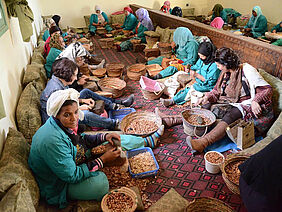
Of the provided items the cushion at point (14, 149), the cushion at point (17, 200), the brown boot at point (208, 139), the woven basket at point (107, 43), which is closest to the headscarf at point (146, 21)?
the woven basket at point (107, 43)

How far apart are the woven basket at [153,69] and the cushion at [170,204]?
10.1 feet

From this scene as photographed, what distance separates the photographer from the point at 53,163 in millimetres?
1765

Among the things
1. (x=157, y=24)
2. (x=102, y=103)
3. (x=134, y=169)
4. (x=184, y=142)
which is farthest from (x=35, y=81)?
(x=157, y=24)

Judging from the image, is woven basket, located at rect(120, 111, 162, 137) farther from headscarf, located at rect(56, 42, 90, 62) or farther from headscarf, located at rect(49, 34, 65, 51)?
headscarf, located at rect(49, 34, 65, 51)

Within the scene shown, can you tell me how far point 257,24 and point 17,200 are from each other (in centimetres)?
753

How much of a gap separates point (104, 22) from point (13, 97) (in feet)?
24.5

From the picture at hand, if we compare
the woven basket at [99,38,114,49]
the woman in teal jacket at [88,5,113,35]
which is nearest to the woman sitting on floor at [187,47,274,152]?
the woven basket at [99,38,114,49]

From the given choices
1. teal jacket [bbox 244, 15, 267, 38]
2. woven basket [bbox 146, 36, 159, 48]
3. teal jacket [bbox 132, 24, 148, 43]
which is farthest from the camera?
teal jacket [bbox 132, 24, 148, 43]

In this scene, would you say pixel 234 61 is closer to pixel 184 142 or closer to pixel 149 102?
pixel 184 142

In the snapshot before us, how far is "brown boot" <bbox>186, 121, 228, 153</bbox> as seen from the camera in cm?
275

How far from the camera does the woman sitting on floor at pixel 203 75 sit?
11.6ft

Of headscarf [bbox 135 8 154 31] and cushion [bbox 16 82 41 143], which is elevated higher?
headscarf [bbox 135 8 154 31]

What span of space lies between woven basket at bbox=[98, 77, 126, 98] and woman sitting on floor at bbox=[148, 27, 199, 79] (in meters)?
0.79

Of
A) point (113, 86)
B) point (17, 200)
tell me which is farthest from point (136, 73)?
point (17, 200)
